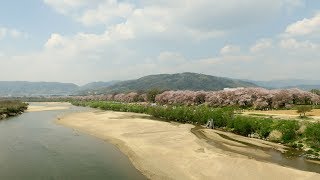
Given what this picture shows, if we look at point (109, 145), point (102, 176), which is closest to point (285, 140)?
point (109, 145)

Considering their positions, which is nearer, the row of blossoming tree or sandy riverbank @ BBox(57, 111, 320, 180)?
sandy riverbank @ BBox(57, 111, 320, 180)

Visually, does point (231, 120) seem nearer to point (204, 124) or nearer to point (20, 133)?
point (204, 124)

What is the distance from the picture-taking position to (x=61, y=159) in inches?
1436

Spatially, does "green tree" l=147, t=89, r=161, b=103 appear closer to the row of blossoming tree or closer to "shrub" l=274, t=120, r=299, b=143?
the row of blossoming tree

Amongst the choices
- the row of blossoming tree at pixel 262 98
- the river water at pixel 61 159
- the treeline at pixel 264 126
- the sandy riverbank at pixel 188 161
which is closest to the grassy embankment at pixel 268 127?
the treeline at pixel 264 126

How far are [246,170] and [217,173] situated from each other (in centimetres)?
282

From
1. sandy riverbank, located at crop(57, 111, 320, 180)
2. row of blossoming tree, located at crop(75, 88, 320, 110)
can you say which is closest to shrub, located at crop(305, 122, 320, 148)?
sandy riverbank, located at crop(57, 111, 320, 180)

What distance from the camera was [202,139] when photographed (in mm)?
49031

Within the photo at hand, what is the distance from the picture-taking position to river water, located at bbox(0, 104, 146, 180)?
3005cm

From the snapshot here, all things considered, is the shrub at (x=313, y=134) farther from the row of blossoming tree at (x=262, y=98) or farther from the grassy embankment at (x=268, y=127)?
the row of blossoming tree at (x=262, y=98)

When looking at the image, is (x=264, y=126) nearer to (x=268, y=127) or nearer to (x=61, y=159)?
(x=268, y=127)

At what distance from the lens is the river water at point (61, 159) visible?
30.0 meters

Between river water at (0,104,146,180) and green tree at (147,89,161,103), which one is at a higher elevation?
green tree at (147,89,161,103)

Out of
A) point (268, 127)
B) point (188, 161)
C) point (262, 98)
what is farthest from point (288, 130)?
point (262, 98)
